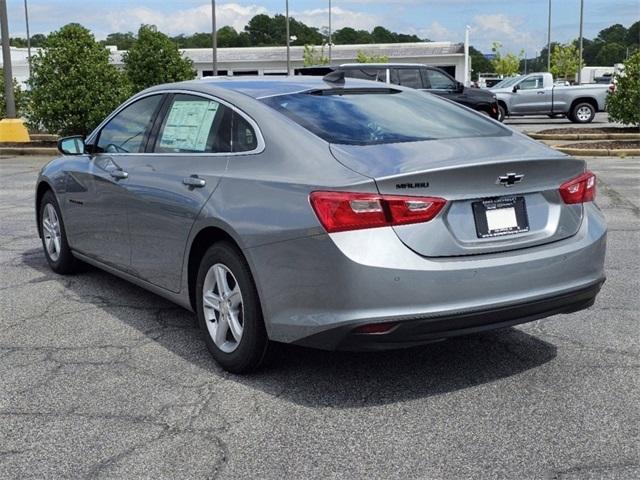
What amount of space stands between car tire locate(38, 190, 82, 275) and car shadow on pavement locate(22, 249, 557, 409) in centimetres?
142

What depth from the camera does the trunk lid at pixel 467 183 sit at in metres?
3.70

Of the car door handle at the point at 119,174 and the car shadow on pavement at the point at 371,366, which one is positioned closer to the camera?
the car shadow on pavement at the point at 371,366

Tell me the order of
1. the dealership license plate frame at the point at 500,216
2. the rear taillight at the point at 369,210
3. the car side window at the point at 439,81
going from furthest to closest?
the car side window at the point at 439,81 → the dealership license plate frame at the point at 500,216 → the rear taillight at the point at 369,210

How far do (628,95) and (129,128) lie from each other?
619 inches

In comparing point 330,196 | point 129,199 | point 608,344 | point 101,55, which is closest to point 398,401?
point 330,196

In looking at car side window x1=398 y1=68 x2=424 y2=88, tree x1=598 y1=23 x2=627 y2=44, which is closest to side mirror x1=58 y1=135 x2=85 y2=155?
car side window x1=398 y1=68 x2=424 y2=88

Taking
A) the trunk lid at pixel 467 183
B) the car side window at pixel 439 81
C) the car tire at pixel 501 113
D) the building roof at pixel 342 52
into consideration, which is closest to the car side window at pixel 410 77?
the car side window at pixel 439 81

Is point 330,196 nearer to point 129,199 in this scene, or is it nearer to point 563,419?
point 563,419

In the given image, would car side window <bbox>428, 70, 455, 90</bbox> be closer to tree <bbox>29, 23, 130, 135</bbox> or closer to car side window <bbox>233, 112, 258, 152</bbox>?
tree <bbox>29, 23, 130, 135</bbox>

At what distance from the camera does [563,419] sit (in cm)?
375

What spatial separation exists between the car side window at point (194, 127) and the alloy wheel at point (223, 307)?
0.73 m

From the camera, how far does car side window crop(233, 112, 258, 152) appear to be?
4395mm

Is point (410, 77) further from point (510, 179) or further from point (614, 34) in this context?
point (614, 34)

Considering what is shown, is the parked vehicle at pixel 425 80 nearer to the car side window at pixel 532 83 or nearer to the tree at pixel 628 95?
→ the tree at pixel 628 95
